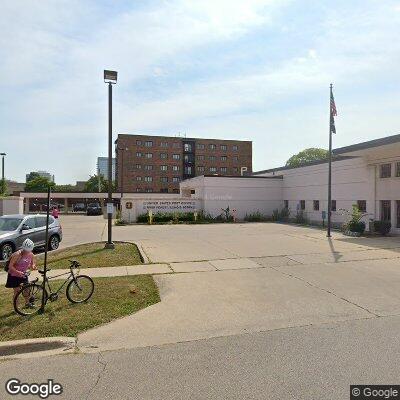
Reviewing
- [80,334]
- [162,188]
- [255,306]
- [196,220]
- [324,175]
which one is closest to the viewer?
[80,334]

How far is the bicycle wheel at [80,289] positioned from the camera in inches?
281

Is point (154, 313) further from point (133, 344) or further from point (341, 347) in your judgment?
point (341, 347)

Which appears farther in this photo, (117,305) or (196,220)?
(196,220)

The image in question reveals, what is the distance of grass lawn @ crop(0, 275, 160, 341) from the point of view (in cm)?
562

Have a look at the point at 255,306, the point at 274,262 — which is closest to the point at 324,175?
the point at 274,262

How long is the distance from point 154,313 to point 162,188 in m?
78.2

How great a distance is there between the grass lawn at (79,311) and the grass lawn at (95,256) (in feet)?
8.81

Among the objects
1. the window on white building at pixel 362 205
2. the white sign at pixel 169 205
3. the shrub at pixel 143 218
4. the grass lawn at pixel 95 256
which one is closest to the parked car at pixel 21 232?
the grass lawn at pixel 95 256

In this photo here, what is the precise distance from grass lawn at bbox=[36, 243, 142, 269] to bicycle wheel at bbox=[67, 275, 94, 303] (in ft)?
11.8

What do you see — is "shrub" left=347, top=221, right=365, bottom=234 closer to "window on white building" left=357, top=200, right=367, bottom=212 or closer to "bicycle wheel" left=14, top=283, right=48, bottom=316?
"window on white building" left=357, top=200, right=367, bottom=212

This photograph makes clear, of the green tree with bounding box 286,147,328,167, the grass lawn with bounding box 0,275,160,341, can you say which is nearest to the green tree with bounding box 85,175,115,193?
the green tree with bounding box 286,147,328,167

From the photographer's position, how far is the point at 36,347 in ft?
16.8

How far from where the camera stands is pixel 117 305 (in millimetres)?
6945

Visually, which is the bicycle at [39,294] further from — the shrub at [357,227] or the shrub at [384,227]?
the shrub at [384,227]
